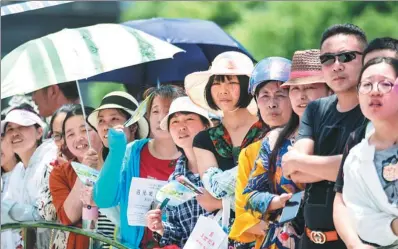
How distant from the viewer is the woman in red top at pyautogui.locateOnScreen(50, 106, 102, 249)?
22.9ft

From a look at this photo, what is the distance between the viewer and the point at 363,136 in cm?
478

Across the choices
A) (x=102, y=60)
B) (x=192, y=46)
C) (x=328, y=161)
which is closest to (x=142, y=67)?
(x=192, y=46)

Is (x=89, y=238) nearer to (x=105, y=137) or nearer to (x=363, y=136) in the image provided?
(x=105, y=137)

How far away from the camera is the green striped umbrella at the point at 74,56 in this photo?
6.84m

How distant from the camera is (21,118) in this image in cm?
767

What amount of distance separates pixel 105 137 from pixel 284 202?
6.74ft

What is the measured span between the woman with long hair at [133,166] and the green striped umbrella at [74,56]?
455 millimetres

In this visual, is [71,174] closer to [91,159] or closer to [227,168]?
[91,159]

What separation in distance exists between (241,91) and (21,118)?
7.11 ft

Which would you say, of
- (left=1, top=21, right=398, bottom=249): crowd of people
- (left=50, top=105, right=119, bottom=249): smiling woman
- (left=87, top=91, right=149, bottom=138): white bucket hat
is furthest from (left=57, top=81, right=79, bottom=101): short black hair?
(left=87, top=91, right=149, bottom=138): white bucket hat

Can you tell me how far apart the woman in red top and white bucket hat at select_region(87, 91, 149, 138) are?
0.13 meters

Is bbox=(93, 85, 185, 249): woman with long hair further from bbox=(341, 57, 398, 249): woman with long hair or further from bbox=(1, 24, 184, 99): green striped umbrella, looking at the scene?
bbox=(341, 57, 398, 249): woman with long hair

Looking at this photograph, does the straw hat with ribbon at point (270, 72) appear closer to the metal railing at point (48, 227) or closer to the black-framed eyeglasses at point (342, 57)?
the black-framed eyeglasses at point (342, 57)

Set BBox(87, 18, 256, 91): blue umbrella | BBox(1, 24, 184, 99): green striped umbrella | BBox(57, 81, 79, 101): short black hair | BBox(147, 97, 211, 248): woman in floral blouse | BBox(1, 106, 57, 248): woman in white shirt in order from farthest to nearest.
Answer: BBox(87, 18, 256, 91): blue umbrella < BBox(57, 81, 79, 101): short black hair < BBox(1, 106, 57, 248): woman in white shirt < BBox(1, 24, 184, 99): green striped umbrella < BBox(147, 97, 211, 248): woman in floral blouse
